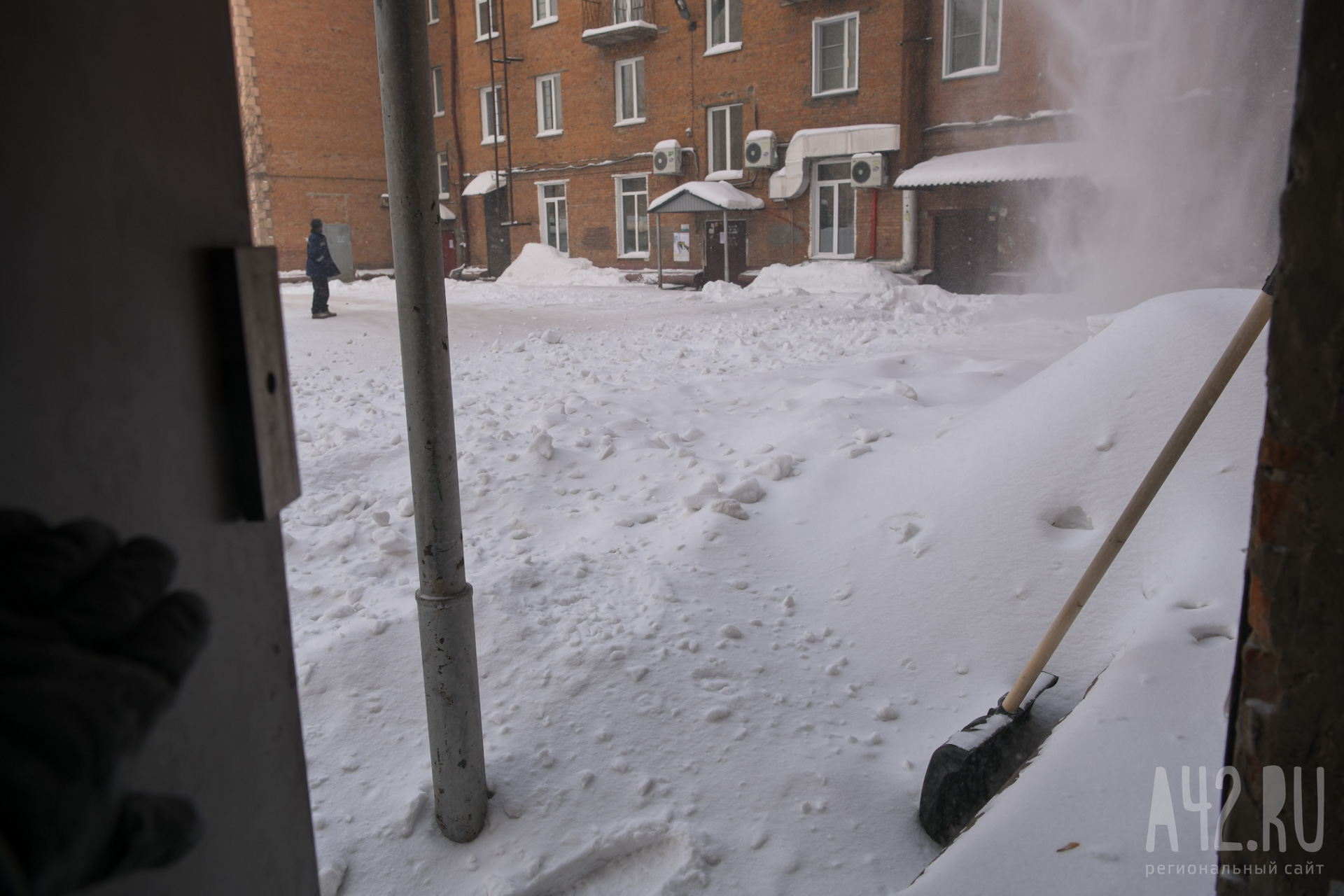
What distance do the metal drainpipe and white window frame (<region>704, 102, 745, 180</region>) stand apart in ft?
60.7

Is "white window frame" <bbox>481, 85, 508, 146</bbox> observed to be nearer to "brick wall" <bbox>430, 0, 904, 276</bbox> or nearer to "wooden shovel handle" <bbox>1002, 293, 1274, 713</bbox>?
"brick wall" <bbox>430, 0, 904, 276</bbox>

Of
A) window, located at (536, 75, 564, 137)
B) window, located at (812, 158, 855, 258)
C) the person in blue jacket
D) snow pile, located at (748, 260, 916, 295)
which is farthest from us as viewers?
window, located at (536, 75, 564, 137)

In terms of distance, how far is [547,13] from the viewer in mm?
22781

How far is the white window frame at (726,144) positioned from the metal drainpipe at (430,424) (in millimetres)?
18490

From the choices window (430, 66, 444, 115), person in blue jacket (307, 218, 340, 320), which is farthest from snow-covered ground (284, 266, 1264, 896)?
window (430, 66, 444, 115)

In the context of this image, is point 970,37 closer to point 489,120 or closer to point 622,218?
point 622,218

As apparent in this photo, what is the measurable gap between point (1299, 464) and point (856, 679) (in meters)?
2.04

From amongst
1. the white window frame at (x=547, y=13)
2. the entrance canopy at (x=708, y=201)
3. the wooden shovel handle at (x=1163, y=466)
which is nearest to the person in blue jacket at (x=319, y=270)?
the entrance canopy at (x=708, y=201)

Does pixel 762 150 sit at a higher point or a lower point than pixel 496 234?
higher

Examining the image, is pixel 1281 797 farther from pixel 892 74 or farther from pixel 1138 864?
pixel 892 74

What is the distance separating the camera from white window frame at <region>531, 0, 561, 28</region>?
22.5m

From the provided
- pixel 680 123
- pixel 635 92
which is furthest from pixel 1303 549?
pixel 635 92

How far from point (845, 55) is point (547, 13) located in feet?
29.8

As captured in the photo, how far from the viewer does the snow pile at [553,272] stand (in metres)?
21.2
